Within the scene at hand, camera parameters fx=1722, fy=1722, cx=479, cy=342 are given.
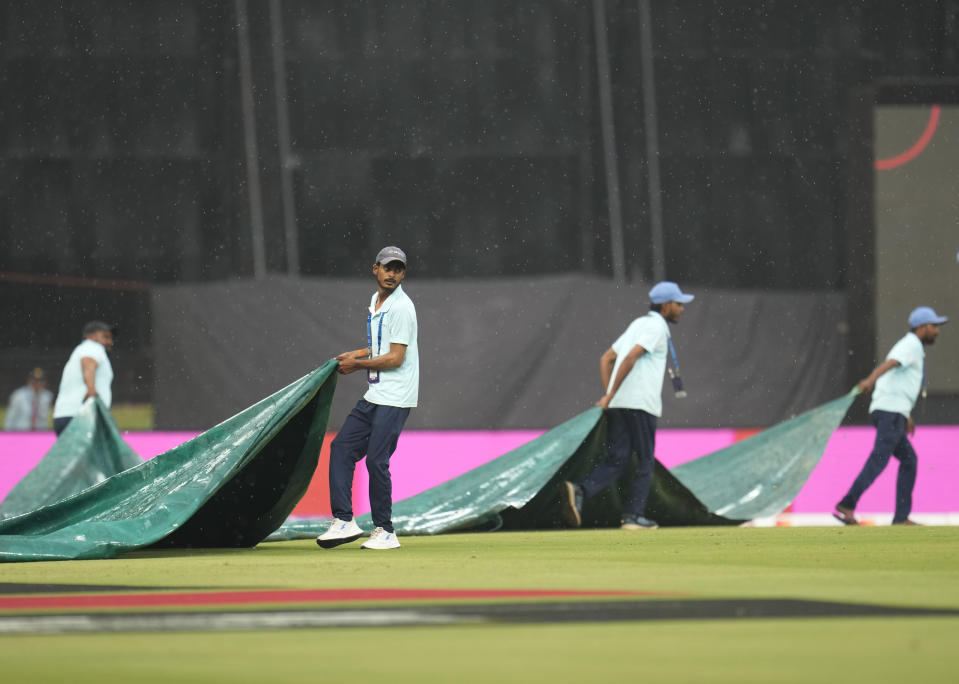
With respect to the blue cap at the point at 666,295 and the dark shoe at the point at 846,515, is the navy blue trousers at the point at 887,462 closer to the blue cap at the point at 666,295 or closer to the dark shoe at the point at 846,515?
the dark shoe at the point at 846,515

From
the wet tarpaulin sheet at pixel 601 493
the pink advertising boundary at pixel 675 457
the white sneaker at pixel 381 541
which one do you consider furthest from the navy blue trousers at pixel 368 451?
the pink advertising boundary at pixel 675 457

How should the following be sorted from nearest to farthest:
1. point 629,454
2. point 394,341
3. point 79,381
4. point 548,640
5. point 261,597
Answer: point 548,640, point 261,597, point 394,341, point 629,454, point 79,381

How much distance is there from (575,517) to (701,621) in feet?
20.8

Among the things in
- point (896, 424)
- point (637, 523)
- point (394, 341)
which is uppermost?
point (394, 341)

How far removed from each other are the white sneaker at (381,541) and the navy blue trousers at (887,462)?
13.3ft

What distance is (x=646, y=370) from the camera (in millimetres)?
11352

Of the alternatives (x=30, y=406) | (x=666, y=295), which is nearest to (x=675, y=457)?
(x=666, y=295)

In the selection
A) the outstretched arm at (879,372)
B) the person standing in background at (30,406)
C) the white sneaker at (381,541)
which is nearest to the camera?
the white sneaker at (381,541)

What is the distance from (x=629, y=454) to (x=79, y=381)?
155 inches

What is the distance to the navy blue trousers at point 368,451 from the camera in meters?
9.00

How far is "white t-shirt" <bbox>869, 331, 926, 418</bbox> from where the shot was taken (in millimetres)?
12078

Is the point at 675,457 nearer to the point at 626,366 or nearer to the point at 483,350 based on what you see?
the point at 483,350

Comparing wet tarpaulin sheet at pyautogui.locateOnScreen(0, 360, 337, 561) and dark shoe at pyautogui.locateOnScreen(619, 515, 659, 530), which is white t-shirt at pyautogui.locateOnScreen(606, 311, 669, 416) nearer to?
dark shoe at pyautogui.locateOnScreen(619, 515, 659, 530)

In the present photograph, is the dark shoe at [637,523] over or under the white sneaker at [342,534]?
under
